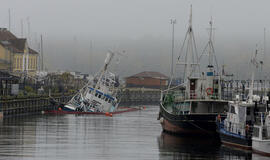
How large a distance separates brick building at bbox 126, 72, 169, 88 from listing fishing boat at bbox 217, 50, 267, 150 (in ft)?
443

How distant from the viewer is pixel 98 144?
5047 cm

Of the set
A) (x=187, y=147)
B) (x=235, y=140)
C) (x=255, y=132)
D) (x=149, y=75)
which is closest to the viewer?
(x=255, y=132)

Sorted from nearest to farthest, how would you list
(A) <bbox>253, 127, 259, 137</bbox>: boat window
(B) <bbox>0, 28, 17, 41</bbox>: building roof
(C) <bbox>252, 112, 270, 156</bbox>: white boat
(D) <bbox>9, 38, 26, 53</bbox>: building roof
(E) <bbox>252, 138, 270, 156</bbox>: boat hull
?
(E) <bbox>252, 138, 270, 156</bbox>: boat hull, (C) <bbox>252, 112, 270, 156</bbox>: white boat, (A) <bbox>253, 127, 259, 137</bbox>: boat window, (D) <bbox>9, 38, 26, 53</bbox>: building roof, (B) <bbox>0, 28, 17, 41</bbox>: building roof

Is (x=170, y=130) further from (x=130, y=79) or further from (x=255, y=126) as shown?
(x=130, y=79)

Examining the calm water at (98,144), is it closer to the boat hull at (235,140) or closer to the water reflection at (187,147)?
the water reflection at (187,147)

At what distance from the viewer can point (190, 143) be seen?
5281 cm

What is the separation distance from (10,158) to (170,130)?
23843 millimetres

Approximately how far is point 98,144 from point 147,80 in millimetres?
137535

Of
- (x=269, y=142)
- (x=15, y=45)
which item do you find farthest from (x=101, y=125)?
(x=15, y=45)

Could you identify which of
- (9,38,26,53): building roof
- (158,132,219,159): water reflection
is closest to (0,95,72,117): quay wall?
(158,132,219,159): water reflection

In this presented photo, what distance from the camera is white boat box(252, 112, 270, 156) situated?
4350 centimetres

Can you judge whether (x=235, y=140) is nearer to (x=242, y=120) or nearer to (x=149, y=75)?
(x=242, y=120)

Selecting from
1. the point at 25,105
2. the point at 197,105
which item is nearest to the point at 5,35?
the point at 25,105

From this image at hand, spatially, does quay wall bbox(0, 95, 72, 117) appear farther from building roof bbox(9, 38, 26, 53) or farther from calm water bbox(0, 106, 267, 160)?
building roof bbox(9, 38, 26, 53)
